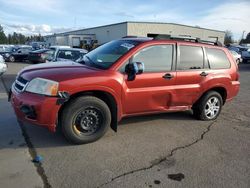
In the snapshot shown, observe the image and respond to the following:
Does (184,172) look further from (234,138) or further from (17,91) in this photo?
(17,91)

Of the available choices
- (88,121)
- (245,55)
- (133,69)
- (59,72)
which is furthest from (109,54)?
(245,55)

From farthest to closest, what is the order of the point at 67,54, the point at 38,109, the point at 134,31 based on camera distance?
the point at 134,31 < the point at 67,54 < the point at 38,109

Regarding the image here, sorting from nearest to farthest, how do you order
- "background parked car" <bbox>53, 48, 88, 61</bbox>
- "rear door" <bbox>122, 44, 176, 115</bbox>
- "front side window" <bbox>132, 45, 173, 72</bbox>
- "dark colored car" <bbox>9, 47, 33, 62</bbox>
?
"rear door" <bbox>122, 44, 176, 115</bbox>, "front side window" <bbox>132, 45, 173, 72</bbox>, "background parked car" <bbox>53, 48, 88, 61</bbox>, "dark colored car" <bbox>9, 47, 33, 62</bbox>

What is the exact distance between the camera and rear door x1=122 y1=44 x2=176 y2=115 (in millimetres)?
4891

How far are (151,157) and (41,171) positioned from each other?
5.39 ft

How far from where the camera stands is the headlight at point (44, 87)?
4.12 m

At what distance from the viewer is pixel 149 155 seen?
427 cm

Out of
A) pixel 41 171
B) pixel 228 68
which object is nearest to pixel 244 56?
pixel 228 68

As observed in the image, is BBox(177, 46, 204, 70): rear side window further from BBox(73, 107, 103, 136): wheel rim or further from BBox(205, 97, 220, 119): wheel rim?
BBox(73, 107, 103, 136): wheel rim

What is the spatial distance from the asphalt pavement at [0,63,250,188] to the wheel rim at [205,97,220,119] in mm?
272

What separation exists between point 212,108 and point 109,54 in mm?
2796

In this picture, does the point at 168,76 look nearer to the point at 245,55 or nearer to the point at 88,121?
the point at 88,121

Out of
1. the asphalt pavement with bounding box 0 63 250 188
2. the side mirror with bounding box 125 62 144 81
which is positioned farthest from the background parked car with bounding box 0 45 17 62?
the side mirror with bounding box 125 62 144 81

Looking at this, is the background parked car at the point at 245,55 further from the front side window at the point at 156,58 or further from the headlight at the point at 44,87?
the headlight at the point at 44,87
